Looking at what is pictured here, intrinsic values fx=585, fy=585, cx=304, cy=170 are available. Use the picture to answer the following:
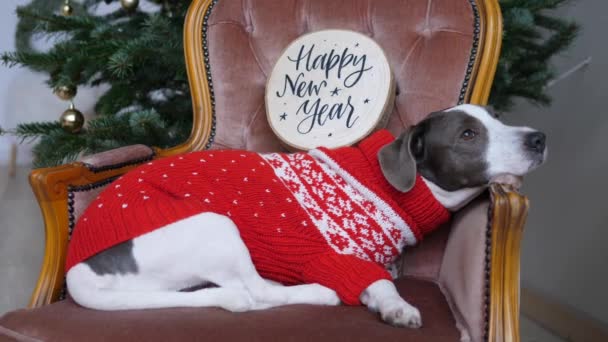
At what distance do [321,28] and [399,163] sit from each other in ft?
1.88

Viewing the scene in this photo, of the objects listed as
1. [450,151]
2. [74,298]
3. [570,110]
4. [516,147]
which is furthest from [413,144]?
[570,110]

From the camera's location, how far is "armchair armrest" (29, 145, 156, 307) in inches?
46.6

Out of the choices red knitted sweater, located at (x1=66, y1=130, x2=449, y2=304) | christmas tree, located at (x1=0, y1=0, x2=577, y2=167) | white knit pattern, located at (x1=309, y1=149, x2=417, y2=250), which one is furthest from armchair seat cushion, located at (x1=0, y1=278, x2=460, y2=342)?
christmas tree, located at (x1=0, y1=0, x2=577, y2=167)

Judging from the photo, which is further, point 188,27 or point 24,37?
point 24,37

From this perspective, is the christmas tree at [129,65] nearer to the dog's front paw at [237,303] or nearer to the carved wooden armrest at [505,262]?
the dog's front paw at [237,303]

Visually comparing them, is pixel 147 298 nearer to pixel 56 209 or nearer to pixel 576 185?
pixel 56 209

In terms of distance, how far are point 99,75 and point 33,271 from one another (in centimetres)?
90

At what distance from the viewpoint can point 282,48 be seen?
164cm

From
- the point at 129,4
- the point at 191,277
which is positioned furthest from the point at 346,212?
the point at 129,4

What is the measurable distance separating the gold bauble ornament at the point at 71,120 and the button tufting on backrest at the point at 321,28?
1.40 ft

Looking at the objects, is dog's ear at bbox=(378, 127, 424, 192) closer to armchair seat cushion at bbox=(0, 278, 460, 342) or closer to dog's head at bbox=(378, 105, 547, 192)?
dog's head at bbox=(378, 105, 547, 192)

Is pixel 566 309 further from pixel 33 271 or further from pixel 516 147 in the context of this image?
pixel 33 271

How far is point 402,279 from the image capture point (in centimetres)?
133

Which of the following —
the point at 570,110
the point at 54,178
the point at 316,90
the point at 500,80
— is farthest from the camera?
the point at 570,110
